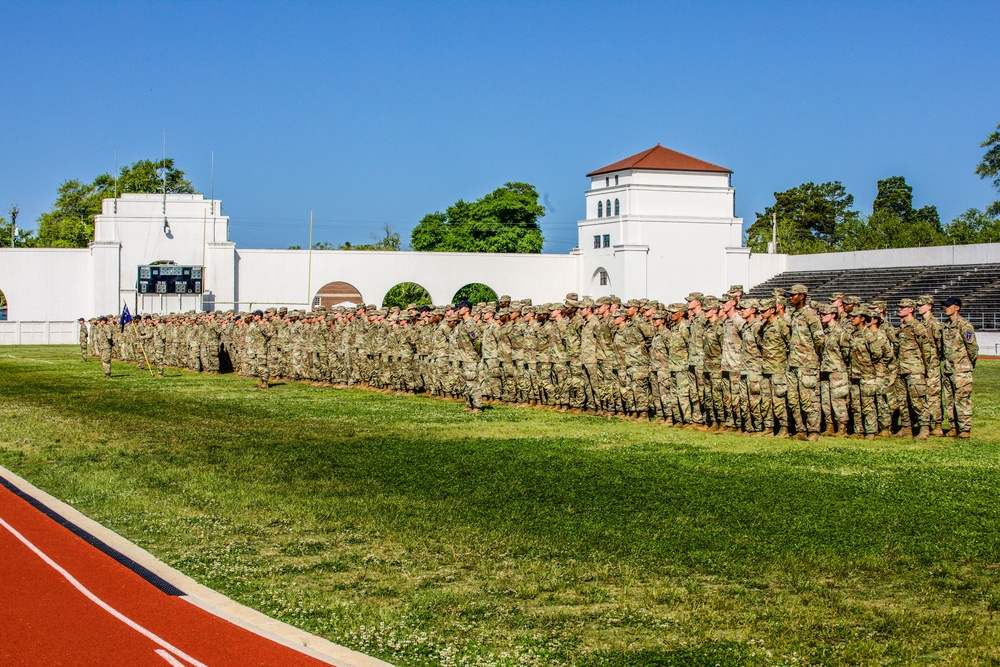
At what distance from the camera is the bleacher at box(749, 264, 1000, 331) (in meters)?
49.3

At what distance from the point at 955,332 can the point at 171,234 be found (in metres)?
Answer: 58.7

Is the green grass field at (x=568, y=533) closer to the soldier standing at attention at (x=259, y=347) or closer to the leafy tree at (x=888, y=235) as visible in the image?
the soldier standing at attention at (x=259, y=347)

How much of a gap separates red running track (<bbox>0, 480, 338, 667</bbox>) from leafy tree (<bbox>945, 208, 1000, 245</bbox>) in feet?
243

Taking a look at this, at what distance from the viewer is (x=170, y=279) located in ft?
206

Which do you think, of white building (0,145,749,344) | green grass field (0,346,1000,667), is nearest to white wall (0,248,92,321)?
white building (0,145,749,344)

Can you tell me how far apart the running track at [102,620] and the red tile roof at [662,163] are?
7079 cm

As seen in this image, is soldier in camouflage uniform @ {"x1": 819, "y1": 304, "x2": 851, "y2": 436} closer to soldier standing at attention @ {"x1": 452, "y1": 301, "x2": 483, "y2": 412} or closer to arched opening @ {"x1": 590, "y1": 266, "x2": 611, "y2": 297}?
soldier standing at attention @ {"x1": 452, "y1": 301, "x2": 483, "y2": 412}

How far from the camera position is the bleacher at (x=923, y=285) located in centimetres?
4928

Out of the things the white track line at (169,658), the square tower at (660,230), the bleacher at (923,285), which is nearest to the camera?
the white track line at (169,658)

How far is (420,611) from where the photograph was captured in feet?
23.7

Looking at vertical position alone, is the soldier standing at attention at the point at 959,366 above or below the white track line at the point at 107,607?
above

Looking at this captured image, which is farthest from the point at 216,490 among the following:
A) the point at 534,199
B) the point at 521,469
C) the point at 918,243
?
the point at 534,199

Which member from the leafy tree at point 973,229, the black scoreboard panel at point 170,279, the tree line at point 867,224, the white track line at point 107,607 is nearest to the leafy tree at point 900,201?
the tree line at point 867,224

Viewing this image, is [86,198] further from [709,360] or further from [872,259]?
[709,360]
